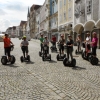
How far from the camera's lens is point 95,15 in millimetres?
A: 25422

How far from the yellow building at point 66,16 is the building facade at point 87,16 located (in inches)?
115

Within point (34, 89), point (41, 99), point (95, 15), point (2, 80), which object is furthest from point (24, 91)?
point (95, 15)

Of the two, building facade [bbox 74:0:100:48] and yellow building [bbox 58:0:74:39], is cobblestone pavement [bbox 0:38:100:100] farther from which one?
yellow building [bbox 58:0:74:39]

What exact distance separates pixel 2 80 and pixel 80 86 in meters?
3.06

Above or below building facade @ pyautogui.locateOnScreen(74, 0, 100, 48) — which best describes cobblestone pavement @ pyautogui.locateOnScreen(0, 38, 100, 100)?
below

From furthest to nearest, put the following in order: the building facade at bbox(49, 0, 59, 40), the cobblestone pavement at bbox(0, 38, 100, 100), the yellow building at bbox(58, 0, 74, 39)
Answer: the building facade at bbox(49, 0, 59, 40) → the yellow building at bbox(58, 0, 74, 39) → the cobblestone pavement at bbox(0, 38, 100, 100)

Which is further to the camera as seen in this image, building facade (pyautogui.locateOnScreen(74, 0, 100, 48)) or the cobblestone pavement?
building facade (pyautogui.locateOnScreen(74, 0, 100, 48))

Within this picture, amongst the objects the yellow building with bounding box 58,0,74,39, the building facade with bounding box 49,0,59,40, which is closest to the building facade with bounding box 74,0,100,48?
the yellow building with bounding box 58,0,74,39

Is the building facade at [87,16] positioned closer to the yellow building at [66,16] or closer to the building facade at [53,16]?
the yellow building at [66,16]

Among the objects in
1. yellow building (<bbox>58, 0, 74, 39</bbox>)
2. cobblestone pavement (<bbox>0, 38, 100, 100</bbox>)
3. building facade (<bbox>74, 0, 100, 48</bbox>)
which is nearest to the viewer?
cobblestone pavement (<bbox>0, 38, 100, 100</bbox>)

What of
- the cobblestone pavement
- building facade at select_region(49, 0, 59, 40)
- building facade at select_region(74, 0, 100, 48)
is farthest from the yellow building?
the cobblestone pavement

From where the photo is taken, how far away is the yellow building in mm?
35497

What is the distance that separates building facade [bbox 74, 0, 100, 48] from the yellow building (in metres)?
2.91

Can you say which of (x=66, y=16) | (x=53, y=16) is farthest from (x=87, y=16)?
(x=53, y=16)
